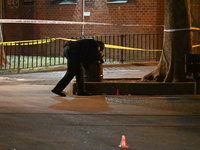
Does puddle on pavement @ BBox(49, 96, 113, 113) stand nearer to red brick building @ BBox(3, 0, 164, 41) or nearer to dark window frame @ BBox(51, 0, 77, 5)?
red brick building @ BBox(3, 0, 164, 41)

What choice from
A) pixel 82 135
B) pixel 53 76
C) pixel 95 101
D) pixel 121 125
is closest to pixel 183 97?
pixel 95 101

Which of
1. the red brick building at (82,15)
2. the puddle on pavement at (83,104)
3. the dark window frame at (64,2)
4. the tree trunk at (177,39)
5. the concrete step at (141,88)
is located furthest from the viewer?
the dark window frame at (64,2)

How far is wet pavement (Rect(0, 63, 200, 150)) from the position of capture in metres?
7.83

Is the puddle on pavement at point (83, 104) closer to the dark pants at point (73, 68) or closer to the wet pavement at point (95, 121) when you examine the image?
the wet pavement at point (95, 121)

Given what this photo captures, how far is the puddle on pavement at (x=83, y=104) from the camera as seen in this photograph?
10.9m

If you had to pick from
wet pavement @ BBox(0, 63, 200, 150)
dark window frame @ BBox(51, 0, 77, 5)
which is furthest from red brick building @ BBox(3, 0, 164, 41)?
wet pavement @ BBox(0, 63, 200, 150)

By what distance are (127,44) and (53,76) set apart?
6.65m

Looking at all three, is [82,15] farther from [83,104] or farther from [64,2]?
[83,104]

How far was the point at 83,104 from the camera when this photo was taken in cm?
1155

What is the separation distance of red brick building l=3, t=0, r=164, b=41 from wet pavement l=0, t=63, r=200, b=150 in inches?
389

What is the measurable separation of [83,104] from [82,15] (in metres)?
13.4

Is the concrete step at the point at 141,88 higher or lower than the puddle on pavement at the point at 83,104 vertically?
higher

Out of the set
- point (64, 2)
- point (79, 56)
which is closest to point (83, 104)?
point (79, 56)

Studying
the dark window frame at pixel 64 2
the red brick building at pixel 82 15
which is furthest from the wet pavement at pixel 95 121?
the dark window frame at pixel 64 2
